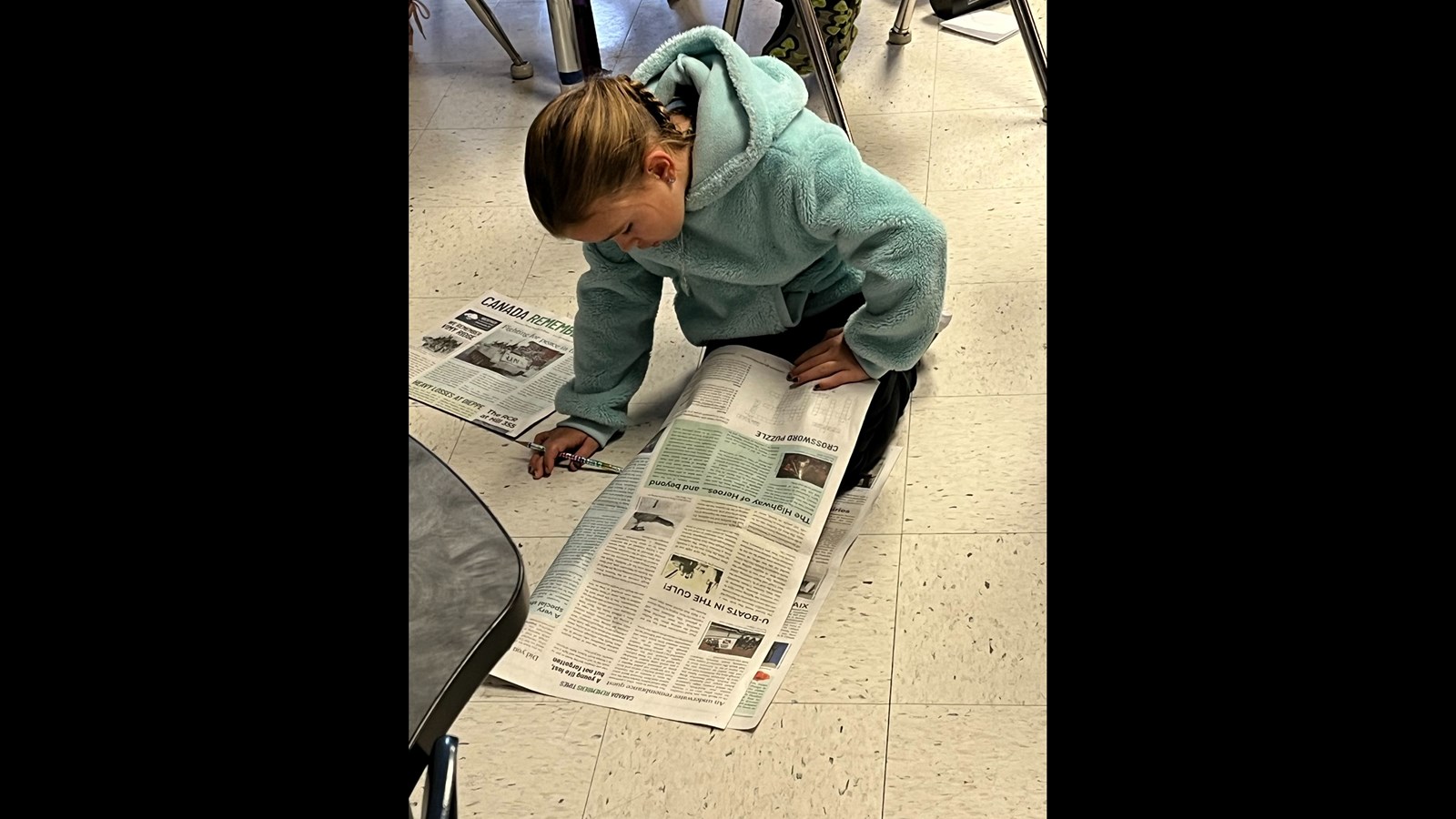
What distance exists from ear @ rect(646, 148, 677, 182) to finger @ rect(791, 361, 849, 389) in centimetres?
30

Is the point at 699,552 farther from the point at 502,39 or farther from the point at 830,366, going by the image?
the point at 502,39

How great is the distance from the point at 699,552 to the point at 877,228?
41cm

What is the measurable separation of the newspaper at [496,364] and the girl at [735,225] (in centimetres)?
14

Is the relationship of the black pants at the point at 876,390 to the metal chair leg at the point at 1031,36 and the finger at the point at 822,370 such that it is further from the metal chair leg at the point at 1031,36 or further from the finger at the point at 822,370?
the metal chair leg at the point at 1031,36

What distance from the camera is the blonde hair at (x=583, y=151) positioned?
1436mm

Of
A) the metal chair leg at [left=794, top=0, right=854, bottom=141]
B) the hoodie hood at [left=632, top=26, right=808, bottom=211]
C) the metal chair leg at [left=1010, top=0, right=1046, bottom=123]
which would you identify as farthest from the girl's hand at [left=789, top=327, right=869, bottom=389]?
the metal chair leg at [left=1010, top=0, right=1046, bottom=123]

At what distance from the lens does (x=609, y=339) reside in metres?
1.74

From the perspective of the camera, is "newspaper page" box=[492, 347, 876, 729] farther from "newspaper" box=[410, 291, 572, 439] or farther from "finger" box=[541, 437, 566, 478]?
"newspaper" box=[410, 291, 572, 439]

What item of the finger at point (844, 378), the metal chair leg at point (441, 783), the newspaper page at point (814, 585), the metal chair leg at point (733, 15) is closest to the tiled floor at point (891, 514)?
the newspaper page at point (814, 585)

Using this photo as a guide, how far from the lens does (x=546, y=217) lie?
1.48m
